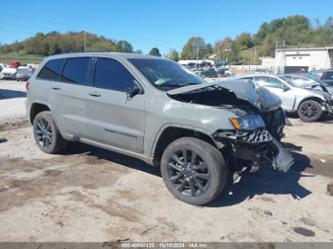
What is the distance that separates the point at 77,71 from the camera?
5.26 m

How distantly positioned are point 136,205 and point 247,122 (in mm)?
1710

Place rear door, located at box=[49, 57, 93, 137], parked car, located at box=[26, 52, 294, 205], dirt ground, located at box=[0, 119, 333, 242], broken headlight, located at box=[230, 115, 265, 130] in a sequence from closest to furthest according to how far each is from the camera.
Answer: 1. dirt ground, located at box=[0, 119, 333, 242]
2. broken headlight, located at box=[230, 115, 265, 130]
3. parked car, located at box=[26, 52, 294, 205]
4. rear door, located at box=[49, 57, 93, 137]

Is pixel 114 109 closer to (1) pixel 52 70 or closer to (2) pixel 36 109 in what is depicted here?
(1) pixel 52 70

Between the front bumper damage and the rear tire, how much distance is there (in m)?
3.20

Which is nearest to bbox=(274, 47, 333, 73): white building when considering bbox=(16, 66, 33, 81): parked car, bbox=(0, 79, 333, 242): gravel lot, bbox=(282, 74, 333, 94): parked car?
bbox=(16, 66, 33, 81): parked car

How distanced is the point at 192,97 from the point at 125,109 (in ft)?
3.21

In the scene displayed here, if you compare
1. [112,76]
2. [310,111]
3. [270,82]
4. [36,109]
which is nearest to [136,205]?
[112,76]

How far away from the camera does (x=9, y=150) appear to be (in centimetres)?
628

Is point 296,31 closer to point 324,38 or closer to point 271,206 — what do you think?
point 324,38

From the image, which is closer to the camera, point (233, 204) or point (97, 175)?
point (233, 204)

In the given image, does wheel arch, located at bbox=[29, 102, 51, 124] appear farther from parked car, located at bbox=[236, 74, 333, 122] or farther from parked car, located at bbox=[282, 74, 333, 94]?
parked car, located at bbox=[282, 74, 333, 94]

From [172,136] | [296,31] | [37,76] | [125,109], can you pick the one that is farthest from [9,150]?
[296,31]

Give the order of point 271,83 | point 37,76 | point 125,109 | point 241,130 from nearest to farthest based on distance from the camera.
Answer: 1. point 241,130
2. point 125,109
3. point 37,76
4. point 271,83

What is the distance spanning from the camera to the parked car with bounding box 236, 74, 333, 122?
10.5 metres
